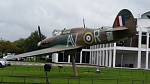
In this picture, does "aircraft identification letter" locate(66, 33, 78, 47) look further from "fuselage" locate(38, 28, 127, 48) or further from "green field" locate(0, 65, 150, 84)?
"green field" locate(0, 65, 150, 84)

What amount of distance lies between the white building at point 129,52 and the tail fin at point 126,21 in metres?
41.6

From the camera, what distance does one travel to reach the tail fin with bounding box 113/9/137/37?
33125mm

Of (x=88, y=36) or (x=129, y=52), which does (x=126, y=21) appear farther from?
(x=129, y=52)

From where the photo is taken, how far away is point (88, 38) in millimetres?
35656

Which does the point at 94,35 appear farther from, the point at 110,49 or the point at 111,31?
the point at 110,49

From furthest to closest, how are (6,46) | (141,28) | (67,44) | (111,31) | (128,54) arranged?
(6,46), (128,54), (141,28), (67,44), (111,31)

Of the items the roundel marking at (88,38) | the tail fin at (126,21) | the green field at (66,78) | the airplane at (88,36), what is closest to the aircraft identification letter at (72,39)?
the airplane at (88,36)

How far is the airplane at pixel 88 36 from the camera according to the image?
33.4m

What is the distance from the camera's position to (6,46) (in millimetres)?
130750

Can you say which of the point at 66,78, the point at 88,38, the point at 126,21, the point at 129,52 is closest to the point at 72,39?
the point at 88,38

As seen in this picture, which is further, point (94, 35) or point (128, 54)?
point (128, 54)

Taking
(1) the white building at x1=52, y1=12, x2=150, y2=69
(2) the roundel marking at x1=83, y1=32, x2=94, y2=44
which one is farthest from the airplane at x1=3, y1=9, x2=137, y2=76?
(1) the white building at x1=52, y1=12, x2=150, y2=69

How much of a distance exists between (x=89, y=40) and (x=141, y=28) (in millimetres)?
46737

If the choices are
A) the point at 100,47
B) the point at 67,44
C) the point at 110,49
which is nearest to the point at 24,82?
the point at 67,44
